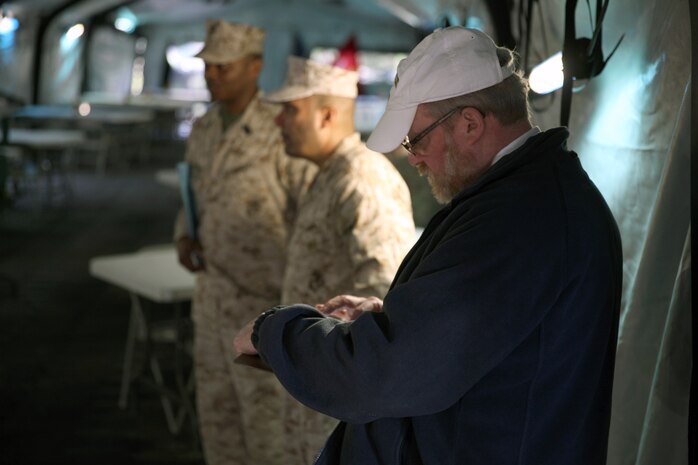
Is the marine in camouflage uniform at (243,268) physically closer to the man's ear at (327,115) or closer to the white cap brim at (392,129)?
the man's ear at (327,115)

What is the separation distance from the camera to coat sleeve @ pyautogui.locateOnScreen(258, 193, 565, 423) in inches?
54.9

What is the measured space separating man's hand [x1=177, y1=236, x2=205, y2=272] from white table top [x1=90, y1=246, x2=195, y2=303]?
526mm

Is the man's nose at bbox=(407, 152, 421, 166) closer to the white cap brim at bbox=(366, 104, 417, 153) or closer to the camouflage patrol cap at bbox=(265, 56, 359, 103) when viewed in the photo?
the white cap brim at bbox=(366, 104, 417, 153)

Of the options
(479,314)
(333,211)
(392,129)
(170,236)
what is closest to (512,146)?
(392,129)

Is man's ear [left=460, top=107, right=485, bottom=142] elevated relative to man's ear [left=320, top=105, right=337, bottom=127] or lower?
elevated

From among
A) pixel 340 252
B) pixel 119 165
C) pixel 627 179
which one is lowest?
pixel 119 165

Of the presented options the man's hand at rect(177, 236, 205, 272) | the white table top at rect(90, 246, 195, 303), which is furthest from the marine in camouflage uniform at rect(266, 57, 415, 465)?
the white table top at rect(90, 246, 195, 303)

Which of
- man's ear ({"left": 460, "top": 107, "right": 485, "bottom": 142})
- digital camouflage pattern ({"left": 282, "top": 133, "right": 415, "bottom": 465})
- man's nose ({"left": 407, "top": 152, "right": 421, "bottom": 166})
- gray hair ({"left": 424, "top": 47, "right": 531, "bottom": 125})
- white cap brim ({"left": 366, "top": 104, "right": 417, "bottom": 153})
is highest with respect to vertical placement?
gray hair ({"left": 424, "top": 47, "right": 531, "bottom": 125})

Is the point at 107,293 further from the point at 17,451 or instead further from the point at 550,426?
the point at 550,426

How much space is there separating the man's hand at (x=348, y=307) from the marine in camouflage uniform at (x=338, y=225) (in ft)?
1.68

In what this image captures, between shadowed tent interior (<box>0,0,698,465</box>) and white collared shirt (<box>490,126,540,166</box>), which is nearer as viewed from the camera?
white collared shirt (<box>490,126,540,166</box>)

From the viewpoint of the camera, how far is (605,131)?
2418mm

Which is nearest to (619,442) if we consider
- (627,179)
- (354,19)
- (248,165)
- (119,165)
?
(627,179)

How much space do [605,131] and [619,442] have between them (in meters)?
0.75
